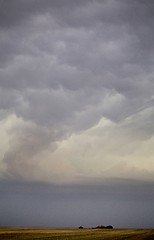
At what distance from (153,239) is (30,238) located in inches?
1034

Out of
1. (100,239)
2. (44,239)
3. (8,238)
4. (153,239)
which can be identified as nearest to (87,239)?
(100,239)

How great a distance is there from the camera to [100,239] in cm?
6325

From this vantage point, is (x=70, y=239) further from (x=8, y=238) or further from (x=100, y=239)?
(x=8, y=238)

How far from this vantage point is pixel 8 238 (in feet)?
217

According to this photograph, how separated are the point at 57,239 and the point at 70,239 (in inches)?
111

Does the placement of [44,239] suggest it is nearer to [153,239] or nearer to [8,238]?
[8,238]

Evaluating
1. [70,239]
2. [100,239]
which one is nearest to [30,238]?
[70,239]

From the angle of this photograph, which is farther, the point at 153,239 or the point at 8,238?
the point at 8,238

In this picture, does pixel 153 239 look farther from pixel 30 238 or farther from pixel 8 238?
pixel 8 238

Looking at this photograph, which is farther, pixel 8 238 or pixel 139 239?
pixel 8 238

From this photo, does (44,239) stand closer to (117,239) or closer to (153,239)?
(117,239)

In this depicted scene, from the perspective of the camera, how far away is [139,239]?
61844 mm

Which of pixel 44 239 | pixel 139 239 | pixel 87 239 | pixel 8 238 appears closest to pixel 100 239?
pixel 87 239

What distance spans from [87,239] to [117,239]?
20.5ft
